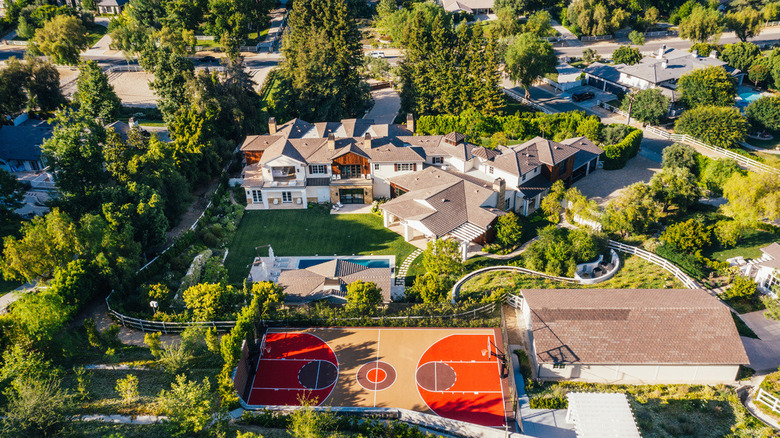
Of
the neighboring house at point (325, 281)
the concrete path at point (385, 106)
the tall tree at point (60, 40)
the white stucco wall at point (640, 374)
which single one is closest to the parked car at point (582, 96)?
the concrete path at point (385, 106)

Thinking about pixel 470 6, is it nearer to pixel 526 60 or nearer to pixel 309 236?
pixel 526 60

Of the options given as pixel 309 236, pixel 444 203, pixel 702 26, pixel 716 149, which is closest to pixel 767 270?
pixel 444 203

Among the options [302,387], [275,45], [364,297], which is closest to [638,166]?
[364,297]

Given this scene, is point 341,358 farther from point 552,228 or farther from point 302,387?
point 552,228

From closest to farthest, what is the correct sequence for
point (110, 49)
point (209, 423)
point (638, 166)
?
point (209, 423), point (638, 166), point (110, 49)

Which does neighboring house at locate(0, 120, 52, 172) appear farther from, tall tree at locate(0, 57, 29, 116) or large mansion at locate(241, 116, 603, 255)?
large mansion at locate(241, 116, 603, 255)

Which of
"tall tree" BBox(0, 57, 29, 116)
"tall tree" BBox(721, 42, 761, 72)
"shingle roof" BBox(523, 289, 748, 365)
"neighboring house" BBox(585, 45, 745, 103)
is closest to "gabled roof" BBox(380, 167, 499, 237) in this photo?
"shingle roof" BBox(523, 289, 748, 365)

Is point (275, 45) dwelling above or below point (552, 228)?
above
